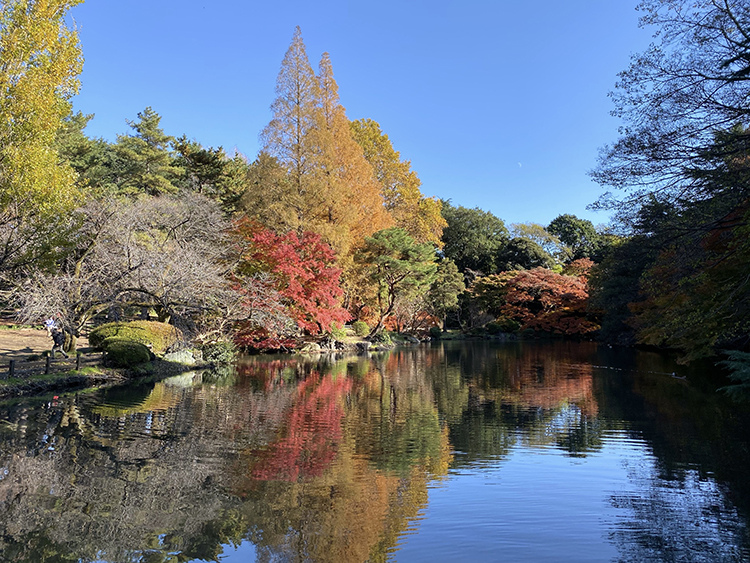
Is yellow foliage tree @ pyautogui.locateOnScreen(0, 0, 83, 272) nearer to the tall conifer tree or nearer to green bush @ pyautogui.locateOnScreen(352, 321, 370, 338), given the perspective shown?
the tall conifer tree

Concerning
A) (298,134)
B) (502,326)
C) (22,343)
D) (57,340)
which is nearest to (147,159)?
(298,134)

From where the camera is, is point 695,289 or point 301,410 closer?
point 301,410

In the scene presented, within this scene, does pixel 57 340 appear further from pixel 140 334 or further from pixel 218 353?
pixel 218 353

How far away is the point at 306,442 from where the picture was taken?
6914 mm

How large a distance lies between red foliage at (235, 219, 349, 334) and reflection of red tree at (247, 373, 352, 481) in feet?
27.2

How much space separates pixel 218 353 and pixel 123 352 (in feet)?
14.5

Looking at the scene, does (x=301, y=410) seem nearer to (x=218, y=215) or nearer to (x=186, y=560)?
(x=186, y=560)

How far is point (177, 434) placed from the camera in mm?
7227

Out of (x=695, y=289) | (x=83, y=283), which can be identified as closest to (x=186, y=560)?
(x=695, y=289)

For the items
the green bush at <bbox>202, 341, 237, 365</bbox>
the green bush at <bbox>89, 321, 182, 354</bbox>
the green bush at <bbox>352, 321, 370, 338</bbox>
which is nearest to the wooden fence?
the green bush at <bbox>89, 321, 182, 354</bbox>

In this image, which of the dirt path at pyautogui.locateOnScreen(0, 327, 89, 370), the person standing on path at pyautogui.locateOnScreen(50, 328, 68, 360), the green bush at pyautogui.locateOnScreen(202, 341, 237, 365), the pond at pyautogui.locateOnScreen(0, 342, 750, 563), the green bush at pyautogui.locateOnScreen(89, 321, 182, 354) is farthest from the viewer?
the green bush at pyautogui.locateOnScreen(202, 341, 237, 365)

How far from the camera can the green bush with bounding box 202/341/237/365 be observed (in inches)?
667

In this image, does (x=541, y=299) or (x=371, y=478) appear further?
(x=541, y=299)

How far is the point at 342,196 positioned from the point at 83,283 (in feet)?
38.6
